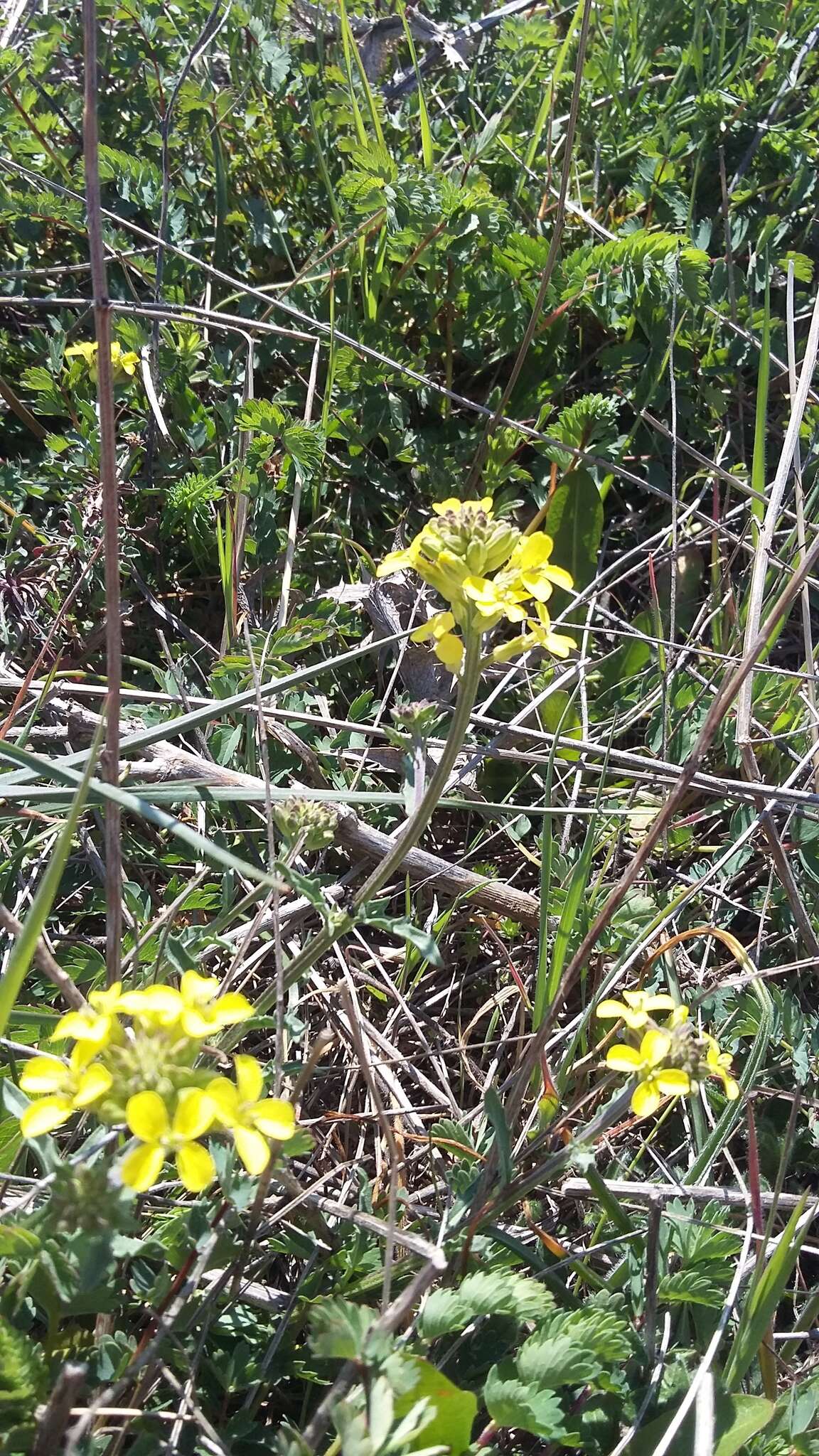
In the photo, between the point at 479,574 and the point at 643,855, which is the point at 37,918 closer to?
the point at 479,574

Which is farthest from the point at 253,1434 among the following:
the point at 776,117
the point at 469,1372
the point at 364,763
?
the point at 776,117

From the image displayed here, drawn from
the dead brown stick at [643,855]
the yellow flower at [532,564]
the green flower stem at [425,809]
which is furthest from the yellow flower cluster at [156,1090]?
the yellow flower at [532,564]

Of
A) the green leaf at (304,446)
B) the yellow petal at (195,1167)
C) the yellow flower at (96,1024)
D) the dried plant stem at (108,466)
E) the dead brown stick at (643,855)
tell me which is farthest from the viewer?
the green leaf at (304,446)

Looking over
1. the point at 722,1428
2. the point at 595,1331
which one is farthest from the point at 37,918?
the point at 722,1428

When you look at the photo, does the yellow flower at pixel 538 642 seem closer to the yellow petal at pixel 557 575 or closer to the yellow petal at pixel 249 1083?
the yellow petal at pixel 557 575

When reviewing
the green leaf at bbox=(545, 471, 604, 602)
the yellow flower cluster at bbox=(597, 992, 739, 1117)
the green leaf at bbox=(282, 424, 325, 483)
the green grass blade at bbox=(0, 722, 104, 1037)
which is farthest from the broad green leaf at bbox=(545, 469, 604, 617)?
the green grass blade at bbox=(0, 722, 104, 1037)
